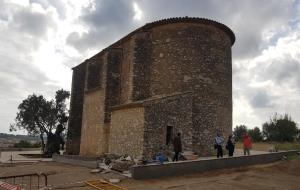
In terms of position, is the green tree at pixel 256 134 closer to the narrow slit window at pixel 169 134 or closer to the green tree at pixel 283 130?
the green tree at pixel 283 130

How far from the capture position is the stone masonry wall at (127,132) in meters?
17.8

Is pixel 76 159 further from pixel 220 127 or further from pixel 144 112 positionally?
pixel 220 127

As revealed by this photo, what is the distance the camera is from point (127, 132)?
18.9 m

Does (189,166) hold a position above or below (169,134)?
below

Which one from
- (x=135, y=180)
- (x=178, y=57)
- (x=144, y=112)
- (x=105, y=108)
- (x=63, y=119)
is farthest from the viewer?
(x=63, y=119)

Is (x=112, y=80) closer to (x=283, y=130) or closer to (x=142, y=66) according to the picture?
(x=142, y=66)

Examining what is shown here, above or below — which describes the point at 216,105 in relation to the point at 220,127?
above

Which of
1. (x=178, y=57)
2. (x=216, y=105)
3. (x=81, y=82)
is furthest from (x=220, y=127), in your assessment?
(x=81, y=82)

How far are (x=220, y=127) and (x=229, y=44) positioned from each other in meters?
5.70

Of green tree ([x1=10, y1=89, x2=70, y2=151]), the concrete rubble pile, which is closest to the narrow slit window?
the concrete rubble pile

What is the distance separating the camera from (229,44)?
2359cm

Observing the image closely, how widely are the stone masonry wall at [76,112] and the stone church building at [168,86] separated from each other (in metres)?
5.68

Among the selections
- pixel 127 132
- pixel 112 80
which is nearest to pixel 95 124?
pixel 112 80

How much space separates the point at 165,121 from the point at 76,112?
14005mm
